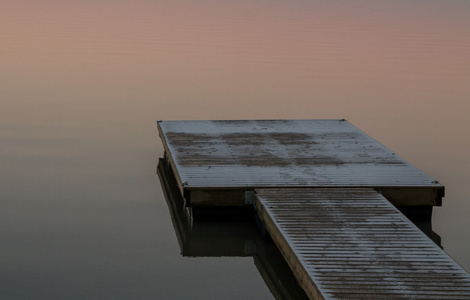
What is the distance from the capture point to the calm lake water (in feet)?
27.4

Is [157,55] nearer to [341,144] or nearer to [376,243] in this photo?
[341,144]

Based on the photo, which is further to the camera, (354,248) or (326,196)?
(326,196)

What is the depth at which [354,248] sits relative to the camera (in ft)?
25.5

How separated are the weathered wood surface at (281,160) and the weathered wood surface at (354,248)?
0.37 m

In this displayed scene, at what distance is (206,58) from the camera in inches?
805

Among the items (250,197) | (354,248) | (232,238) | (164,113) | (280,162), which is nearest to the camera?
(354,248)

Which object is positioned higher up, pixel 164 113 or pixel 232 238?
pixel 232 238

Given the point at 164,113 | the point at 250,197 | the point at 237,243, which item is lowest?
the point at 164,113

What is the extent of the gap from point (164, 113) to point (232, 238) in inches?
233

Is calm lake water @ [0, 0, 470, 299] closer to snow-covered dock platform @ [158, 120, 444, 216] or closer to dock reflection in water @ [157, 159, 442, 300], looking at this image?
dock reflection in water @ [157, 159, 442, 300]

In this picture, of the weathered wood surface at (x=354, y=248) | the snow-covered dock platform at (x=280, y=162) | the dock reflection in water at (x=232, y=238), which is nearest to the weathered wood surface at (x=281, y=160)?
the snow-covered dock platform at (x=280, y=162)

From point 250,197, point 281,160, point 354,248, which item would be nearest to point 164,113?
point 281,160

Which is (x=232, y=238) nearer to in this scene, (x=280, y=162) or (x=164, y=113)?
(x=280, y=162)

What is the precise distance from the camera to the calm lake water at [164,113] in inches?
329
